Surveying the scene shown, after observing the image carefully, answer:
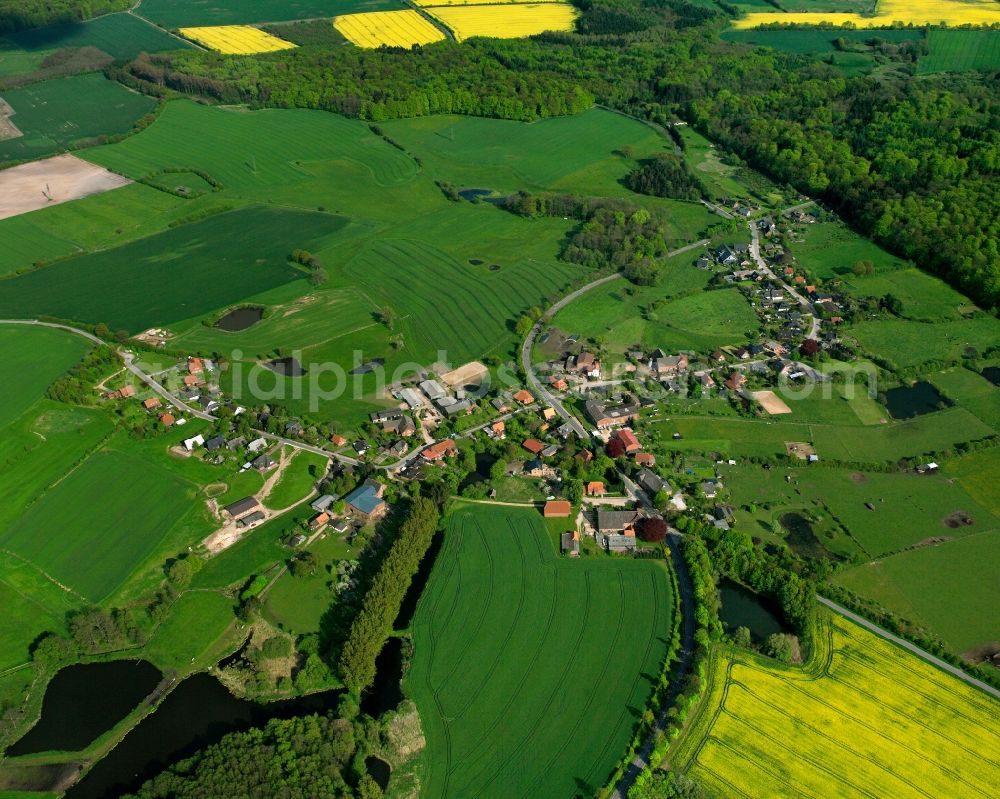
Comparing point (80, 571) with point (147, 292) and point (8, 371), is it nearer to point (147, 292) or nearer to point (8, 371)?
point (8, 371)

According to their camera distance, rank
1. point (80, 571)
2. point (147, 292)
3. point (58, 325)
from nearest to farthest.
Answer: point (80, 571) → point (58, 325) → point (147, 292)

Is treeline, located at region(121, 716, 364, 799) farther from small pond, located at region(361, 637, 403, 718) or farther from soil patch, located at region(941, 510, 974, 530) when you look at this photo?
soil patch, located at region(941, 510, 974, 530)

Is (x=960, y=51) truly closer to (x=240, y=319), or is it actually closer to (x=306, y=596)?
(x=240, y=319)

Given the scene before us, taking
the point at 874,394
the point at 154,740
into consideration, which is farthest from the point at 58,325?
the point at 874,394

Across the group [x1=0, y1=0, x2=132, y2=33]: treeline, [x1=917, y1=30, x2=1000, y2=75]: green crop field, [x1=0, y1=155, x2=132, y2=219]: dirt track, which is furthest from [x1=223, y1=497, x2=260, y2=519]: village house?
[x1=0, y1=0, x2=132, y2=33]: treeline

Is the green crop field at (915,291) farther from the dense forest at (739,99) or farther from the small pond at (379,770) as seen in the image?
the small pond at (379,770)

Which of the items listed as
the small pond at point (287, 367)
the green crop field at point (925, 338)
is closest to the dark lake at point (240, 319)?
the small pond at point (287, 367)
